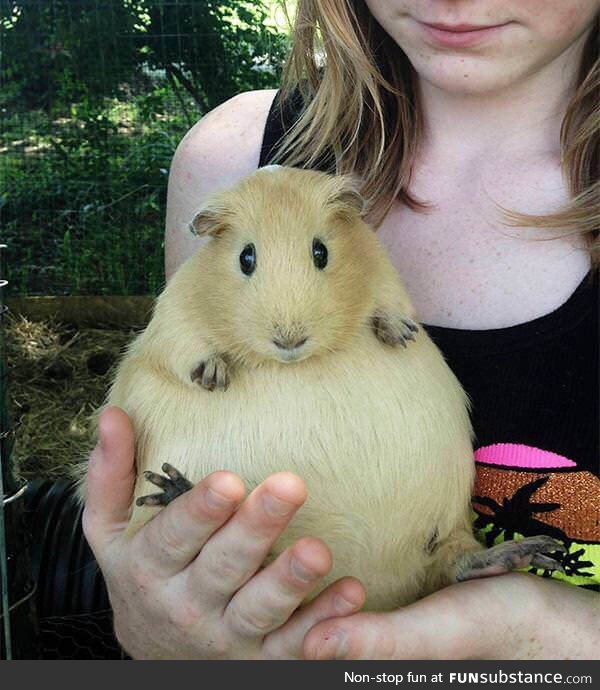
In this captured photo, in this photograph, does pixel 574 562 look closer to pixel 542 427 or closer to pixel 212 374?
pixel 542 427

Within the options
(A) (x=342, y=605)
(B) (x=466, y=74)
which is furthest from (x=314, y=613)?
(B) (x=466, y=74)

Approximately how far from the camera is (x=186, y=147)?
1.47m

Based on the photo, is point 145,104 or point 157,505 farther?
point 145,104

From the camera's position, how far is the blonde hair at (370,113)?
1.16 m

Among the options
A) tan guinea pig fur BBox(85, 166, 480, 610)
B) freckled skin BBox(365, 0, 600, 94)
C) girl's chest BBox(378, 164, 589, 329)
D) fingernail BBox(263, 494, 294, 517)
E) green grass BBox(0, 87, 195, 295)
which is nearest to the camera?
fingernail BBox(263, 494, 294, 517)

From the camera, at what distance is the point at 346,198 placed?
948 mm

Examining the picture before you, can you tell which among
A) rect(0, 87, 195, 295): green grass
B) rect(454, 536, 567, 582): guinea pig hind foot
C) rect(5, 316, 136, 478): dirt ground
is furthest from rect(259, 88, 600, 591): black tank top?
rect(0, 87, 195, 295): green grass

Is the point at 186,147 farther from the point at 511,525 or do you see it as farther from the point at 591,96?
the point at 511,525

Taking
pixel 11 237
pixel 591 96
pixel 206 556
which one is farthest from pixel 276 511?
pixel 11 237

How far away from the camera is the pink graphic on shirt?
1.10 meters

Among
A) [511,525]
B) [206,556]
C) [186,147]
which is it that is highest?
[186,147]

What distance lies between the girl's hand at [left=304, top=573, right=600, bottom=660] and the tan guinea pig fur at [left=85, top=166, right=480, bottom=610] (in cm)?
6

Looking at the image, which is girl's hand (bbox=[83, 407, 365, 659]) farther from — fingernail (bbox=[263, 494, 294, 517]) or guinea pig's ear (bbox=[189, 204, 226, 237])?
guinea pig's ear (bbox=[189, 204, 226, 237])

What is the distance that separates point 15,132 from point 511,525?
2.50m
